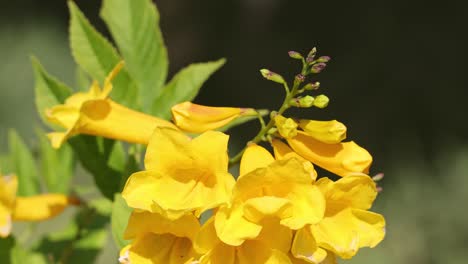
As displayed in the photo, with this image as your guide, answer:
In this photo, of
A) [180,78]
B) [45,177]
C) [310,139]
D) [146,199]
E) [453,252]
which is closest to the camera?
[146,199]

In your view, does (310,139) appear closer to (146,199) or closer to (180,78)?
(146,199)

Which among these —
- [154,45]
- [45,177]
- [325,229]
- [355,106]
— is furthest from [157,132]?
[355,106]

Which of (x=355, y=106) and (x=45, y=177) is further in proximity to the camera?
(x=355, y=106)

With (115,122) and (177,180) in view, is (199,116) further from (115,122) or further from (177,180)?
(115,122)

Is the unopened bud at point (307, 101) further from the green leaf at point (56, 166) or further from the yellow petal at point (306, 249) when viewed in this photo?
the green leaf at point (56, 166)

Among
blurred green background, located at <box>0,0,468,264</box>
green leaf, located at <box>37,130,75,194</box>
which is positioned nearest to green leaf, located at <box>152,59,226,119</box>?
green leaf, located at <box>37,130,75,194</box>

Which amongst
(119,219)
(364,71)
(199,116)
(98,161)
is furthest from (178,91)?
(364,71)
